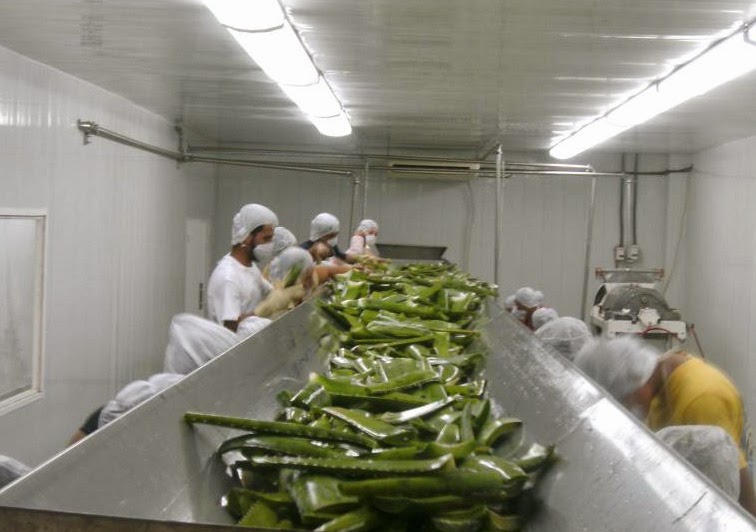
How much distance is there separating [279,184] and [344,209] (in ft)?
2.31

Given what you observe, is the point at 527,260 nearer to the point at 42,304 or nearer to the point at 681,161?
the point at 681,161

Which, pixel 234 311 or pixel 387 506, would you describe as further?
pixel 234 311

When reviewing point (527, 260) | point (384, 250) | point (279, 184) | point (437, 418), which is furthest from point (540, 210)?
point (437, 418)

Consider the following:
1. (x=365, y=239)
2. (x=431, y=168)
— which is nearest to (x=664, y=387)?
(x=365, y=239)

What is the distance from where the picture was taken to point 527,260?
8.12 meters

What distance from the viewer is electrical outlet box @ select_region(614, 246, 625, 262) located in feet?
26.2

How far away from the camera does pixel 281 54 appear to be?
3.35 metres

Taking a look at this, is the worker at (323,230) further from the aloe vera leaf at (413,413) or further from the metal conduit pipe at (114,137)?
the aloe vera leaf at (413,413)

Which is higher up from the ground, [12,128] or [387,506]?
[12,128]

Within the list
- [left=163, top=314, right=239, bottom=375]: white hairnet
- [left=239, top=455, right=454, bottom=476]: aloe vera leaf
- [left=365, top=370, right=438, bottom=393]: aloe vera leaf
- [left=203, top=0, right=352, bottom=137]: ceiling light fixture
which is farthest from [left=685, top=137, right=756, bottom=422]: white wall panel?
[left=239, top=455, right=454, bottom=476]: aloe vera leaf

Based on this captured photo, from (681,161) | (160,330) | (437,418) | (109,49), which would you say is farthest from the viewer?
(681,161)

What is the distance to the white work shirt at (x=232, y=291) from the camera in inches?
135

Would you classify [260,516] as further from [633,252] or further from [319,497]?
[633,252]

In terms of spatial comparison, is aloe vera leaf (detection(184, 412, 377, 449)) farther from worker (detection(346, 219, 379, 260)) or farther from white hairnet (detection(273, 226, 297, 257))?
worker (detection(346, 219, 379, 260))
